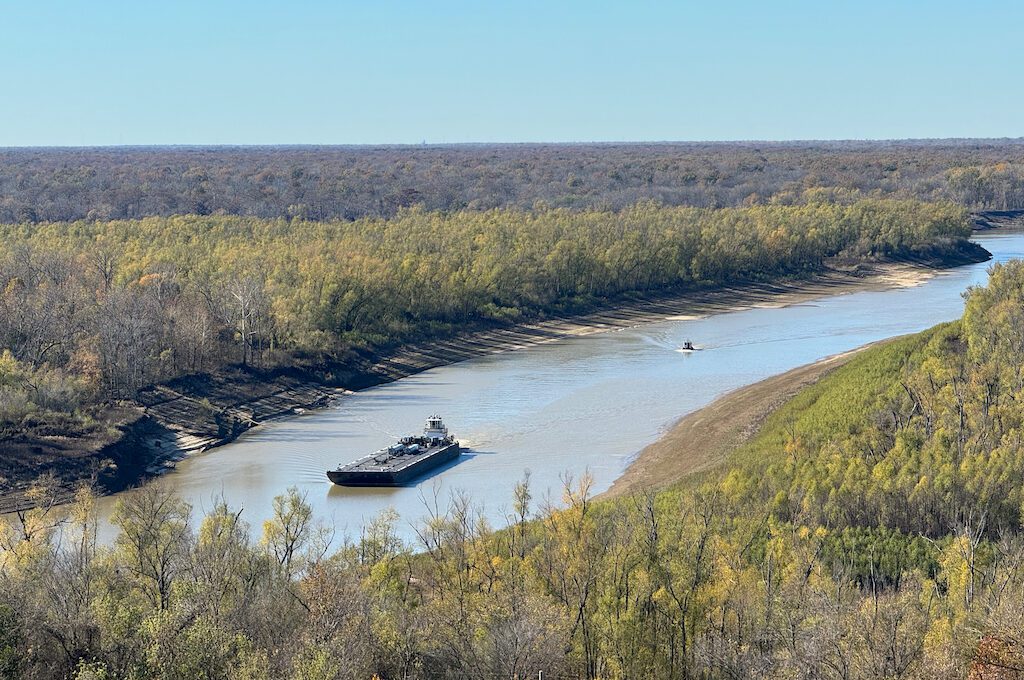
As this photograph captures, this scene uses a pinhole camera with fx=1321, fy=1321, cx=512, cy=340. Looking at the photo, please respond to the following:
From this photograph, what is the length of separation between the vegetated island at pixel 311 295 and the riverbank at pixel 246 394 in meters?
0.10

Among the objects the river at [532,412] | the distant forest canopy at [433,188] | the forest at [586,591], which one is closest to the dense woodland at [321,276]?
the river at [532,412]

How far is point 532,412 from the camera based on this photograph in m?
56.5

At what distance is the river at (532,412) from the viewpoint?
144ft

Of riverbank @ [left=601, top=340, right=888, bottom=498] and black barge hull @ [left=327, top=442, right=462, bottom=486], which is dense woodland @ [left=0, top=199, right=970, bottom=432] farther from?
riverbank @ [left=601, top=340, right=888, bottom=498]

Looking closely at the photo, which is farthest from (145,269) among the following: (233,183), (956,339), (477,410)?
(233,183)

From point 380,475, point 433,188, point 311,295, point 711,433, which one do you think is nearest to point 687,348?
point 311,295

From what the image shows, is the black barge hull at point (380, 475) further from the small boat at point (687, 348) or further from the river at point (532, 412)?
the small boat at point (687, 348)

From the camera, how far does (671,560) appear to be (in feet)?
80.4

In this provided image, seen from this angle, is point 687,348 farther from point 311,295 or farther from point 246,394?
point 246,394

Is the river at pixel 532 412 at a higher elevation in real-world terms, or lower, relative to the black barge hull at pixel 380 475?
lower

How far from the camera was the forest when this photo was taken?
2030 cm

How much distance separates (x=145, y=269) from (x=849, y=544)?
48204 mm

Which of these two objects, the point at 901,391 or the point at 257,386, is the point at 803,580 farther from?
the point at 257,386

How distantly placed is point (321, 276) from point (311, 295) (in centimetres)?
217
